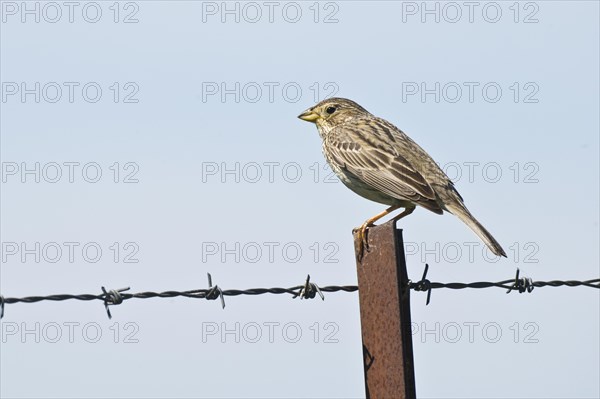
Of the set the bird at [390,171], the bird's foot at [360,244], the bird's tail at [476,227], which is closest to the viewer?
the bird's foot at [360,244]

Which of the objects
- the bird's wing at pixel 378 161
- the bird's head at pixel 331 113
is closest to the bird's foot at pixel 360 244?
the bird's wing at pixel 378 161

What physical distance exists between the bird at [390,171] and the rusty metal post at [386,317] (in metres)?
2.25

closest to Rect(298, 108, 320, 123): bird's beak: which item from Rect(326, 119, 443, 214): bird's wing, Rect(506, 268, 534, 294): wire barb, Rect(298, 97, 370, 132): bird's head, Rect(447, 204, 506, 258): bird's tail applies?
Rect(298, 97, 370, 132): bird's head

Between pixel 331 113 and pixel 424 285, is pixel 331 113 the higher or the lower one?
the higher one

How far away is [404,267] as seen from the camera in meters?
6.38

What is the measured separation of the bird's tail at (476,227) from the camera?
28.6ft

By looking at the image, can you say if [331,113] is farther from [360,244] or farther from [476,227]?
[360,244]

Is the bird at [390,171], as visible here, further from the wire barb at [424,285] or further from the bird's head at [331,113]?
the wire barb at [424,285]

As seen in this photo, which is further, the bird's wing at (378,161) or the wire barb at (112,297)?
the bird's wing at (378,161)

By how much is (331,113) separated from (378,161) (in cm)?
226

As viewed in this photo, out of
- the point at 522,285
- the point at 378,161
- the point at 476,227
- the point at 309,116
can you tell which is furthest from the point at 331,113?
the point at 522,285

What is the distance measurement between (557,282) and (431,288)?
102 centimetres

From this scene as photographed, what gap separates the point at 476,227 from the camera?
9.23 meters

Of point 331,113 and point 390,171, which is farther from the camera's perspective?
point 331,113
